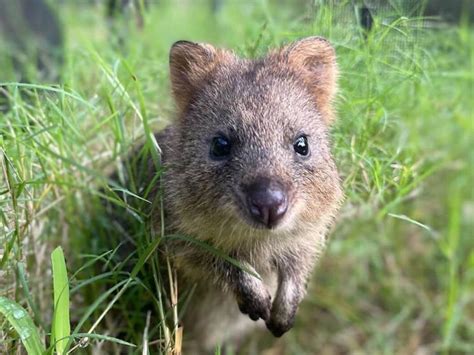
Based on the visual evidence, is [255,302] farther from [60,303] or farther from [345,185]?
[60,303]

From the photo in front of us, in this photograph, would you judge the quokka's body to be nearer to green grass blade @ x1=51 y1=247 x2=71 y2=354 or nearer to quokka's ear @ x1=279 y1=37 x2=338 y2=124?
quokka's ear @ x1=279 y1=37 x2=338 y2=124

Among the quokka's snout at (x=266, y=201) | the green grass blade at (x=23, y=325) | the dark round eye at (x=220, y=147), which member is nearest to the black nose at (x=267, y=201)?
the quokka's snout at (x=266, y=201)

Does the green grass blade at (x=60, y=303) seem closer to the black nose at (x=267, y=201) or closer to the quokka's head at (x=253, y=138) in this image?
the quokka's head at (x=253, y=138)

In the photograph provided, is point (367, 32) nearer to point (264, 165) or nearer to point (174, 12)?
point (264, 165)

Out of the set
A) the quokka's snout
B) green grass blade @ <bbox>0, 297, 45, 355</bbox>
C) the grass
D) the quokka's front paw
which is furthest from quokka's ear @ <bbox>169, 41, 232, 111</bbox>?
green grass blade @ <bbox>0, 297, 45, 355</bbox>

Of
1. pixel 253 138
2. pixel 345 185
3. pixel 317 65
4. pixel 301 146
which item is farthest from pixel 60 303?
pixel 317 65

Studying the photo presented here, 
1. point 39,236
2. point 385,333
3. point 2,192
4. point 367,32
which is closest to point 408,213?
point 385,333
